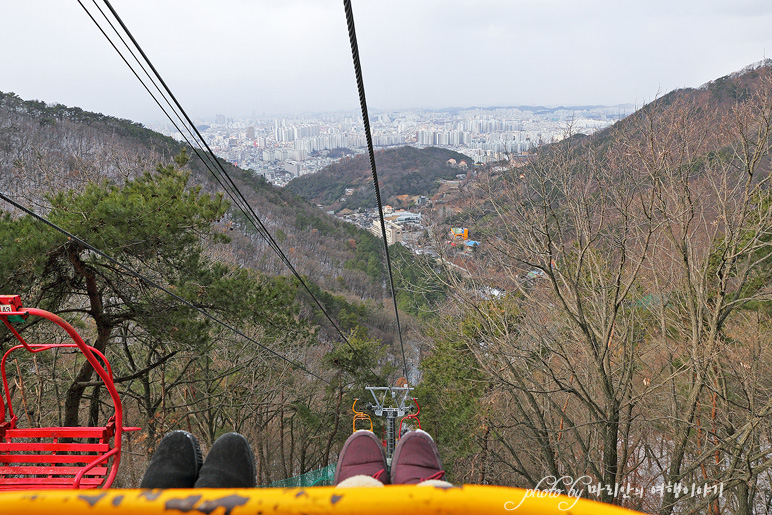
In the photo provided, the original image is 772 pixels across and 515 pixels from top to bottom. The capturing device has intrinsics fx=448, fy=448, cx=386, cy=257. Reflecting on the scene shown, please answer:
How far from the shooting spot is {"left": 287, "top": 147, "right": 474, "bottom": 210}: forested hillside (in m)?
37.9

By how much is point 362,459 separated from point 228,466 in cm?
99

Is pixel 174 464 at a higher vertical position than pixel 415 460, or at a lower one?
higher

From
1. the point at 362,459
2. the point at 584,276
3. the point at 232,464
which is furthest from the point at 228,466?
the point at 584,276

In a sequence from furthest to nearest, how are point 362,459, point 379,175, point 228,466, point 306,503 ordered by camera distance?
1. point 379,175
2. point 362,459
3. point 228,466
4. point 306,503

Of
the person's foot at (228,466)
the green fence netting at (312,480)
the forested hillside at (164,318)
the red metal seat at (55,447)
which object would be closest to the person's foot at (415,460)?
the person's foot at (228,466)

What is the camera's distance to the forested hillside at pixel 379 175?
124 feet

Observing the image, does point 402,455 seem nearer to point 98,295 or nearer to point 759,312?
point 98,295

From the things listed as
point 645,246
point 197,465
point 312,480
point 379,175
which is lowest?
point 312,480

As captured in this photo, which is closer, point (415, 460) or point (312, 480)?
point (415, 460)

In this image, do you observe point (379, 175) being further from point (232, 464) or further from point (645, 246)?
point (232, 464)

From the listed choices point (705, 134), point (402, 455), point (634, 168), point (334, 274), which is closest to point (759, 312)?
point (705, 134)

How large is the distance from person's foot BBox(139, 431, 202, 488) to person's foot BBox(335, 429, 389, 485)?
762 mm

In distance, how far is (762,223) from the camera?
4.59m

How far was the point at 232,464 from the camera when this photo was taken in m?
2.05
